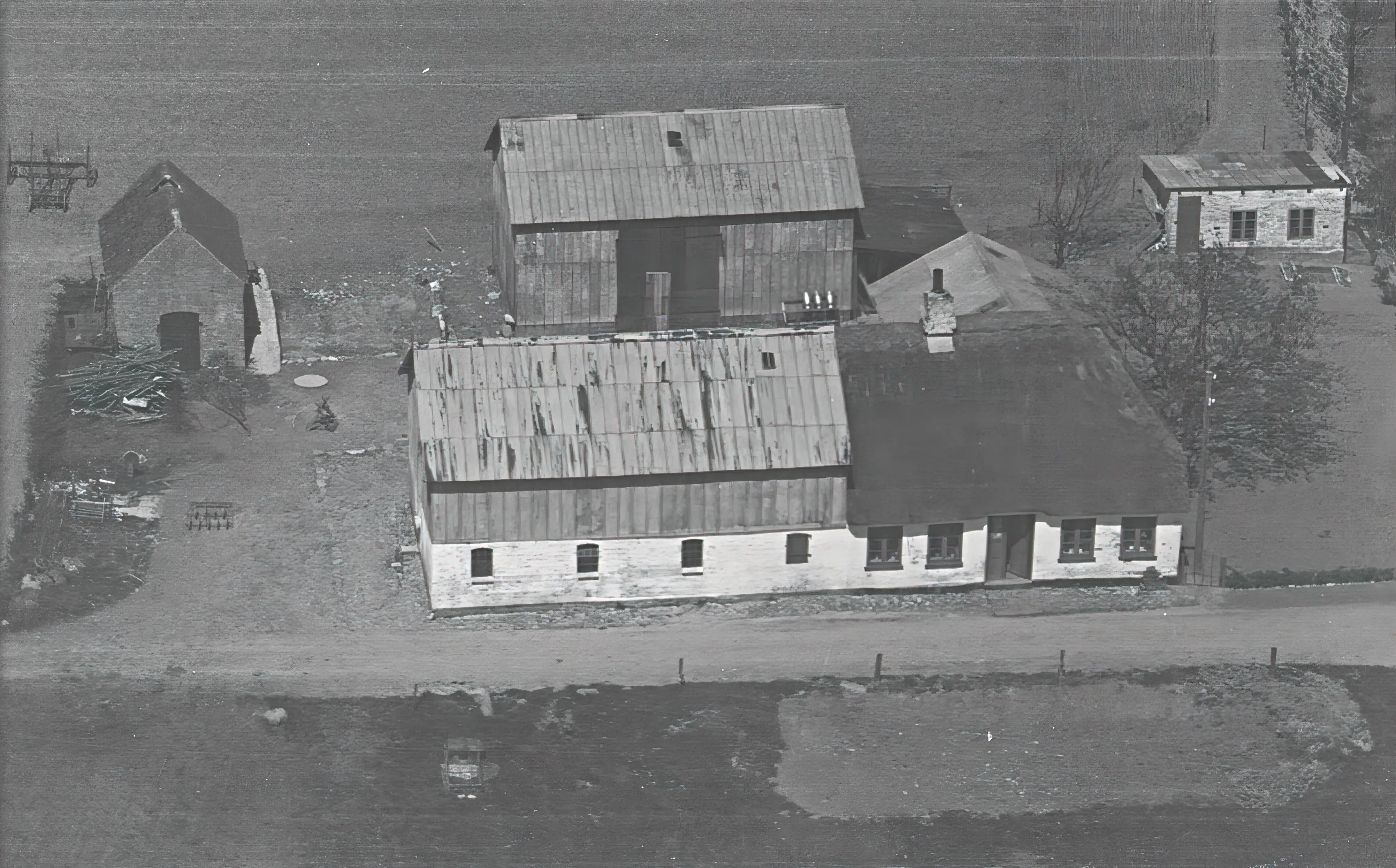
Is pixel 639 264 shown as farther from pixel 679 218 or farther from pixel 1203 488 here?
pixel 1203 488

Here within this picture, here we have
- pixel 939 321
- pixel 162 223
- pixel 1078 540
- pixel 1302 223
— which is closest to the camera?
pixel 1078 540

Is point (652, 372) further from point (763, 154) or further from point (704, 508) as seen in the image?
point (763, 154)

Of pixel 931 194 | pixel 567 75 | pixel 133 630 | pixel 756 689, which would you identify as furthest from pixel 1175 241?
pixel 133 630

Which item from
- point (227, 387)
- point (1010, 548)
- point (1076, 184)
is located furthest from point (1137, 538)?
point (227, 387)

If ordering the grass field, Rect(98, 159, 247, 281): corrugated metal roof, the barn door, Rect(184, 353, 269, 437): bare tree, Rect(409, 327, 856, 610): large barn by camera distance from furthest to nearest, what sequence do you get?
the barn door < Rect(98, 159, 247, 281): corrugated metal roof < Rect(184, 353, 269, 437): bare tree < Rect(409, 327, 856, 610): large barn < the grass field

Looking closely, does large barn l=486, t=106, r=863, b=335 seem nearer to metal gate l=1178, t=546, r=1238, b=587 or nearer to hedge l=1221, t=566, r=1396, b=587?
metal gate l=1178, t=546, r=1238, b=587

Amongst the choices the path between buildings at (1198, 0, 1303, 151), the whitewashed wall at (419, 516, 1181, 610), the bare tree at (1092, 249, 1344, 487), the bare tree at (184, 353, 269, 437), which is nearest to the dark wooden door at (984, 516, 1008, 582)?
the whitewashed wall at (419, 516, 1181, 610)
